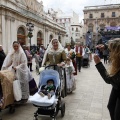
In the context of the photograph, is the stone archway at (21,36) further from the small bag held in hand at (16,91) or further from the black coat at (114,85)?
the black coat at (114,85)

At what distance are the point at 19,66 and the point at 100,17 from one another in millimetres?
50007

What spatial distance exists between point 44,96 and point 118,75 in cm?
171

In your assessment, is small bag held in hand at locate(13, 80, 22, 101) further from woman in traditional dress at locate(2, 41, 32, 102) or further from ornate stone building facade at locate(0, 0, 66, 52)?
ornate stone building facade at locate(0, 0, 66, 52)

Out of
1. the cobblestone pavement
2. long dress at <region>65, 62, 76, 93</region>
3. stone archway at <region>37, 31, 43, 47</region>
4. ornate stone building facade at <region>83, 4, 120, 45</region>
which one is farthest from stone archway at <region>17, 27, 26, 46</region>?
ornate stone building facade at <region>83, 4, 120, 45</region>

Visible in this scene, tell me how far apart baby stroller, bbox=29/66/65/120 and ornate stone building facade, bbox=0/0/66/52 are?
16710 mm

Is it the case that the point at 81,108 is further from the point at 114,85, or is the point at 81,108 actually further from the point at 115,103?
the point at 114,85

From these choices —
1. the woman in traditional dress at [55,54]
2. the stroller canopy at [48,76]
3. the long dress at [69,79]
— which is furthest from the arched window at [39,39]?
the stroller canopy at [48,76]

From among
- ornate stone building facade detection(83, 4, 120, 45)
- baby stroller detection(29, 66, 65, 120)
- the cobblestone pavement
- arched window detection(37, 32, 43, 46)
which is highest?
ornate stone building facade detection(83, 4, 120, 45)

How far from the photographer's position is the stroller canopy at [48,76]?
4.12 metres

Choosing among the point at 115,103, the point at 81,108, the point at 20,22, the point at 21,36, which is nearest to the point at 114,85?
the point at 115,103

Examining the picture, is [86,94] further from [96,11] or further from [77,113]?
[96,11]

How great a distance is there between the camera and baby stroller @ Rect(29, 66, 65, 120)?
3.39 m

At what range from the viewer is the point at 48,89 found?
154 inches

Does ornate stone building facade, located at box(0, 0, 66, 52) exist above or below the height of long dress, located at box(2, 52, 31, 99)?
above
